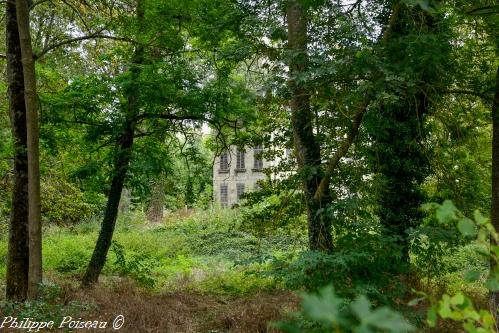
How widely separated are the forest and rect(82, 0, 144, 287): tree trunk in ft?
0.10

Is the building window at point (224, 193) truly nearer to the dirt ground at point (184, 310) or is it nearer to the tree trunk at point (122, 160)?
the tree trunk at point (122, 160)

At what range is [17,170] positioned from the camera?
7254mm

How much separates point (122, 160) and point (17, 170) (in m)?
2.05

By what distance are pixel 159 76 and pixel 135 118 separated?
53.1 inches

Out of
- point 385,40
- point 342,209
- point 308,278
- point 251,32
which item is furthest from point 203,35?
point 308,278

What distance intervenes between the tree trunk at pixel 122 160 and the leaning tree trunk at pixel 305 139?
3.03m

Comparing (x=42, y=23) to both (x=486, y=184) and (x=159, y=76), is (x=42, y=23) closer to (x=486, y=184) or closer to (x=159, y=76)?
(x=159, y=76)

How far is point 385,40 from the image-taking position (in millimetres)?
5250

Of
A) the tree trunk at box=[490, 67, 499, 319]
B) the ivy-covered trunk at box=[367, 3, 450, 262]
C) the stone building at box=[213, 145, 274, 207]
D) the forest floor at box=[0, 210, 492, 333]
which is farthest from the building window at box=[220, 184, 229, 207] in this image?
the tree trunk at box=[490, 67, 499, 319]

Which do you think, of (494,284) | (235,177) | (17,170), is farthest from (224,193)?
(494,284)

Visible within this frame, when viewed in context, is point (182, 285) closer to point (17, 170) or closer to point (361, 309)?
point (17, 170)

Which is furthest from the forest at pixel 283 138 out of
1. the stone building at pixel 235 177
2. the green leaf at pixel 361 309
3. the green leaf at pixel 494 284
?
the stone building at pixel 235 177

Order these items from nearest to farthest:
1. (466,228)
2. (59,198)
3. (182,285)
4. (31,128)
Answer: (466,228)
(31,128)
(182,285)
(59,198)

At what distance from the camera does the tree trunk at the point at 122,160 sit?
8523 mm
